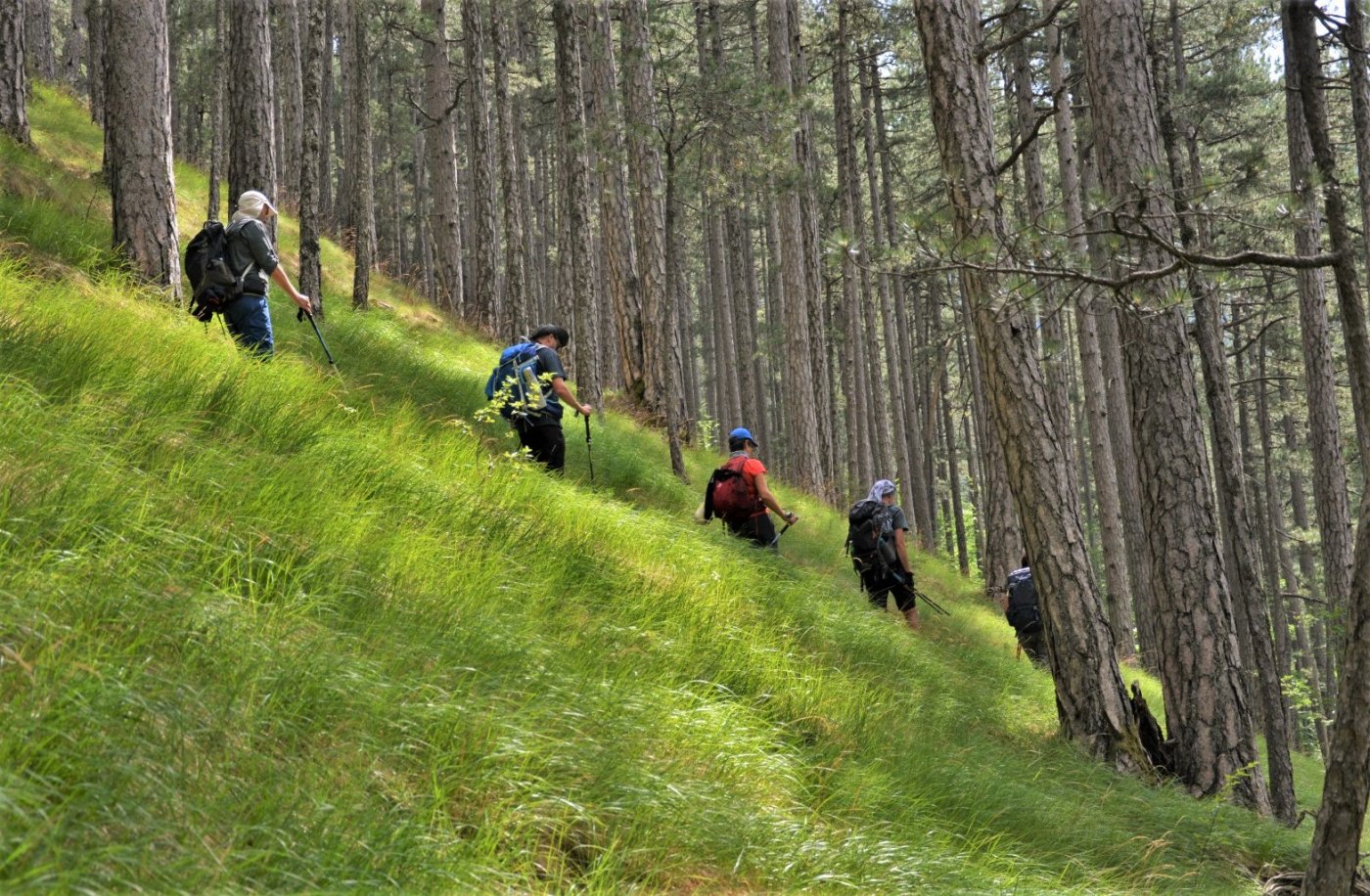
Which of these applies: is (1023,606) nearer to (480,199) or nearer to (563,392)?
(563,392)

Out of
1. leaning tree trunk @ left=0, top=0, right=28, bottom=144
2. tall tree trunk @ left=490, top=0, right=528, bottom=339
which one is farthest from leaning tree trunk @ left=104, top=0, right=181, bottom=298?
tall tree trunk @ left=490, top=0, right=528, bottom=339

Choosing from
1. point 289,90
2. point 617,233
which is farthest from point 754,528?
point 289,90

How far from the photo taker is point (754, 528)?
902 centimetres

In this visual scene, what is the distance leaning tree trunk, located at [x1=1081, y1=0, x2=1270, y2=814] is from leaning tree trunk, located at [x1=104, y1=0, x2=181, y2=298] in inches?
261

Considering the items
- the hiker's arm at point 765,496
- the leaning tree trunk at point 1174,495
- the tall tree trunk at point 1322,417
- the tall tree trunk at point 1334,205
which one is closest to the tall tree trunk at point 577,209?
the hiker's arm at point 765,496

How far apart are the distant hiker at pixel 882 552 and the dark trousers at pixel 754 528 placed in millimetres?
1489

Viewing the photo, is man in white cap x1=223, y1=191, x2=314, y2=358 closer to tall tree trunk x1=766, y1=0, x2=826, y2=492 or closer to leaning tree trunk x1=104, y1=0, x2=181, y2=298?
leaning tree trunk x1=104, y1=0, x2=181, y2=298

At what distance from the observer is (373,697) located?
2914 millimetres

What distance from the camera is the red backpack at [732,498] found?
8953mm

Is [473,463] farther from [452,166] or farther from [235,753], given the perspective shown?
[452,166]

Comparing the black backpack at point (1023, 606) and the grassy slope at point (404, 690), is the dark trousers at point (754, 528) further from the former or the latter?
the black backpack at point (1023, 606)

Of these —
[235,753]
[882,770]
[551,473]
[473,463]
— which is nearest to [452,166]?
[551,473]

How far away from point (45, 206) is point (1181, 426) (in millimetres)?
8840

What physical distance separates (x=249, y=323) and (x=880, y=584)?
6417mm
